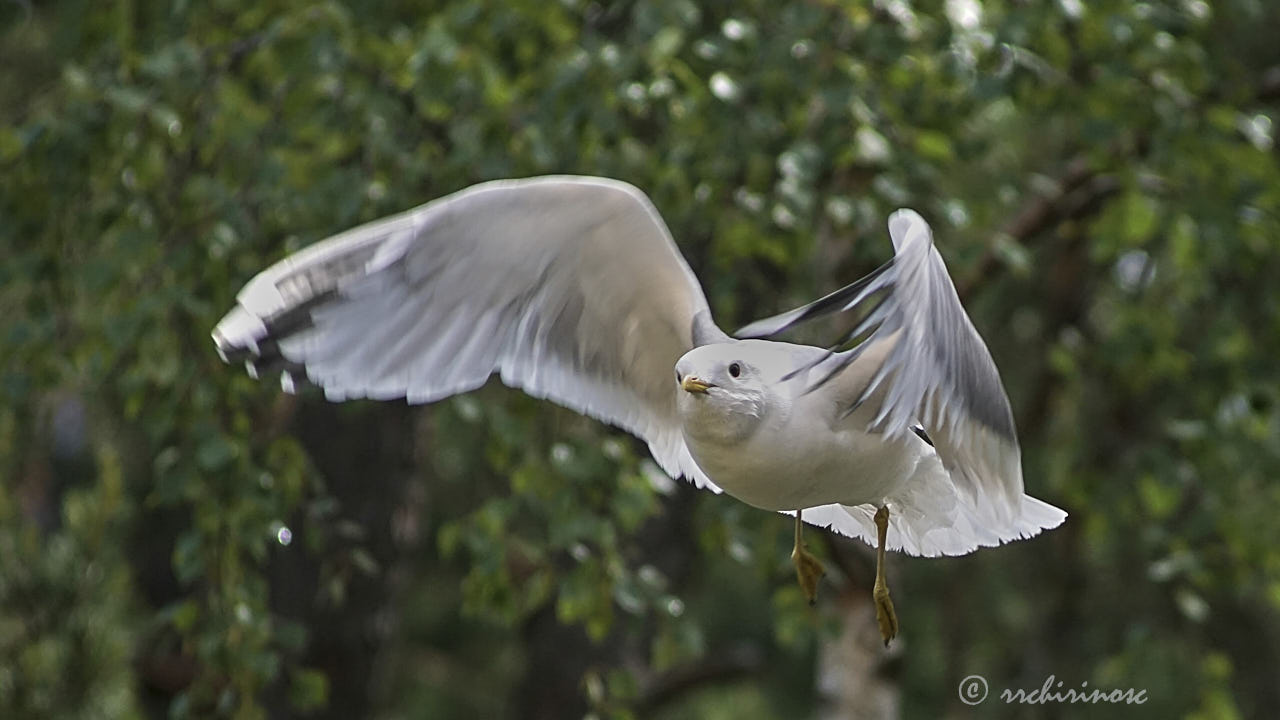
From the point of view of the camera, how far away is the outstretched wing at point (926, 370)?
1378 millimetres

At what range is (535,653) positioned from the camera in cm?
400

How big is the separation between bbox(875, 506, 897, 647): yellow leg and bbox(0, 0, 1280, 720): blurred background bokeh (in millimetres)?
674

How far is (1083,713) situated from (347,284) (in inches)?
162

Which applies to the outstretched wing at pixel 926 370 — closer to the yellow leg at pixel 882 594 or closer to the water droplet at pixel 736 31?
the yellow leg at pixel 882 594

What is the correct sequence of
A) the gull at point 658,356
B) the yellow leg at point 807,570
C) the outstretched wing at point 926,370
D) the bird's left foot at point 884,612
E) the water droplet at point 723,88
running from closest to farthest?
the outstretched wing at point 926,370, the gull at point 658,356, the bird's left foot at point 884,612, the yellow leg at point 807,570, the water droplet at point 723,88

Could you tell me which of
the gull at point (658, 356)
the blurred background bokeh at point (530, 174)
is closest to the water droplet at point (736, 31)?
the blurred background bokeh at point (530, 174)

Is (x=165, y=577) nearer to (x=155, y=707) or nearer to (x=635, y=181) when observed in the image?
(x=155, y=707)

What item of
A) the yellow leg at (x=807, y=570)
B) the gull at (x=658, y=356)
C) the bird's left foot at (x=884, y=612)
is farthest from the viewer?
the yellow leg at (x=807, y=570)

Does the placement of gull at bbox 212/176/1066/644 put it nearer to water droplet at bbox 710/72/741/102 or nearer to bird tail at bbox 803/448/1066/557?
bird tail at bbox 803/448/1066/557

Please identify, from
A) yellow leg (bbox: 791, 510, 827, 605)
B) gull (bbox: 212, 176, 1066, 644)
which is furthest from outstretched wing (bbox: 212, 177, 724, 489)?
yellow leg (bbox: 791, 510, 827, 605)

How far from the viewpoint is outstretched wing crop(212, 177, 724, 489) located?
171cm

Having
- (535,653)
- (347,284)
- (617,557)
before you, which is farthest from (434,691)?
(347,284)

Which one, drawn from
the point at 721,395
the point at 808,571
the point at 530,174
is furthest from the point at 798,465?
the point at 530,174

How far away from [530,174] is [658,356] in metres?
0.73
